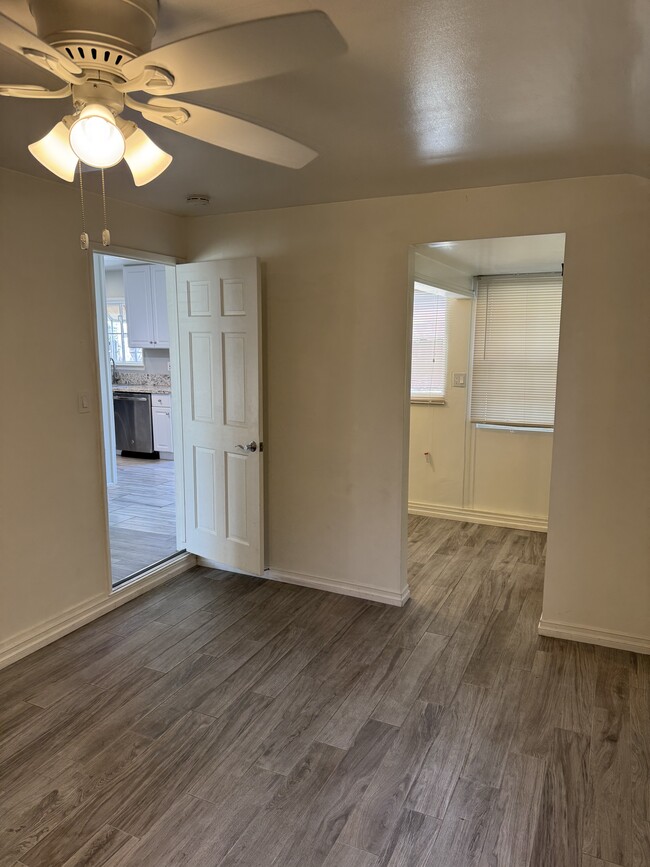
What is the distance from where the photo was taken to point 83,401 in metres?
3.16

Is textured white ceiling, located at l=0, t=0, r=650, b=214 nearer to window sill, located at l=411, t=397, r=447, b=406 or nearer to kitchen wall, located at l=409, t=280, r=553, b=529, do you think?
kitchen wall, located at l=409, t=280, r=553, b=529

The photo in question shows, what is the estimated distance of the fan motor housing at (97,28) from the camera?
113cm

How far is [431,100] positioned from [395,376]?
1662 mm

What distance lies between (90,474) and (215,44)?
8.43ft

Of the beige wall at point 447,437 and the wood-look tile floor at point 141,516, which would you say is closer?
the wood-look tile floor at point 141,516

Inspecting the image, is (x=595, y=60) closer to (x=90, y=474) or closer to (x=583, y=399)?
(x=583, y=399)

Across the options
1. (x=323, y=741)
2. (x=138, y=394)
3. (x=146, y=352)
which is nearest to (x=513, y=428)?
(x=323, y=741)

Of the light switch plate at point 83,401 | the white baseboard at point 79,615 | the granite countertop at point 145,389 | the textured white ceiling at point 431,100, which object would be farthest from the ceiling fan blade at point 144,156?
the granite countertop at point 145,389

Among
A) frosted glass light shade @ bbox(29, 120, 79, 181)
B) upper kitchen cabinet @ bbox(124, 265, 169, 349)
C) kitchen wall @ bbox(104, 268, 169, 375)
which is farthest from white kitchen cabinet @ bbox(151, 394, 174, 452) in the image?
frosted glass light shade @ bbox(29, 120, 79, 181)

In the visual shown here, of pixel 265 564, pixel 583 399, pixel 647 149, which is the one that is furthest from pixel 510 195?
pixel 265 564

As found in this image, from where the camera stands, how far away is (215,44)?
1.17m

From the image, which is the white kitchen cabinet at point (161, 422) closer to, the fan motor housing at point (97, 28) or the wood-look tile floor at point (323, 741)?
the wood-look tile floor at point (323, 741)

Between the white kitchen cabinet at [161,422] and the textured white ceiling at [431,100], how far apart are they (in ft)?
14.6

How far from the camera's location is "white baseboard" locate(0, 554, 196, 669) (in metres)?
2.87
